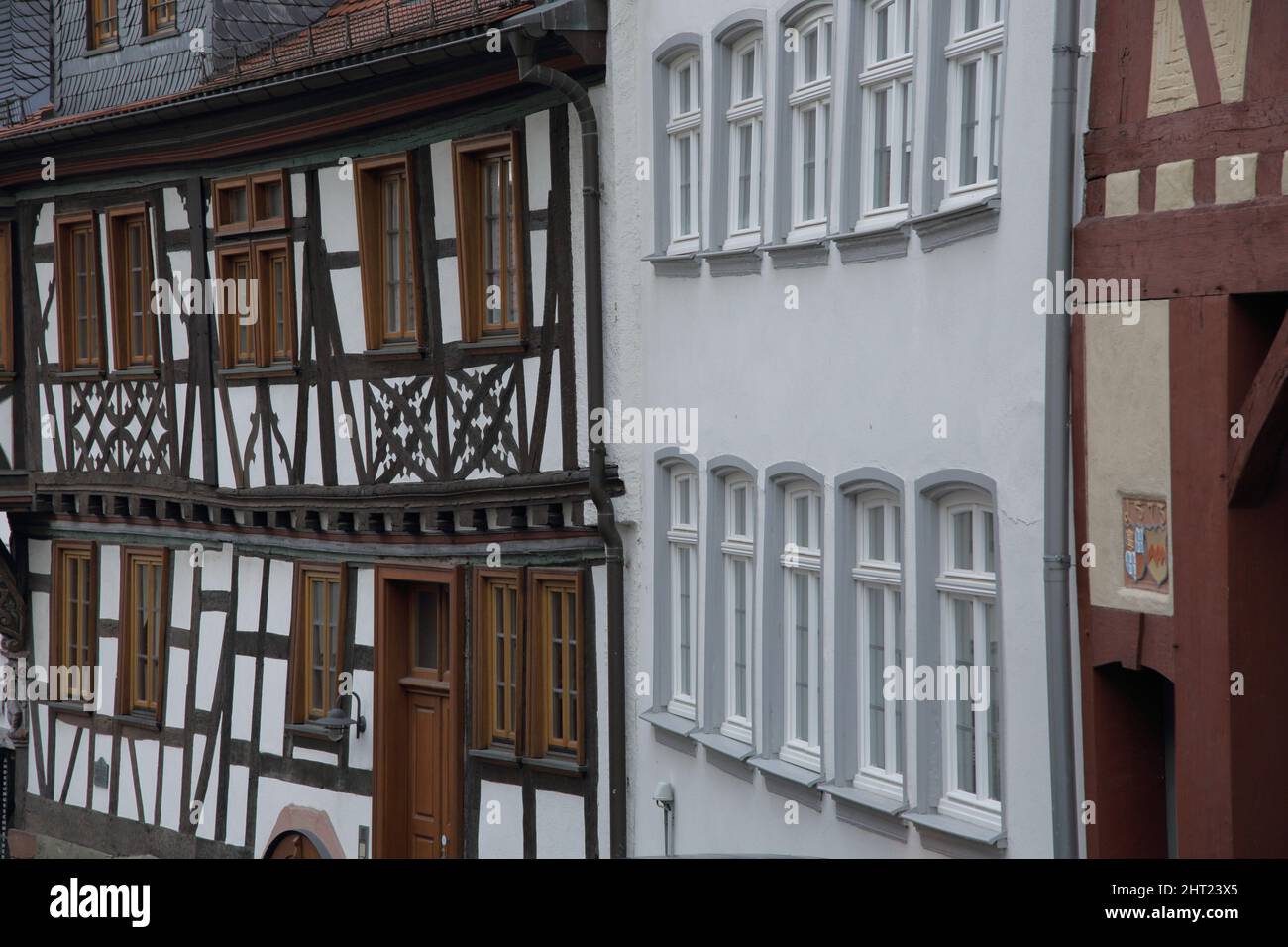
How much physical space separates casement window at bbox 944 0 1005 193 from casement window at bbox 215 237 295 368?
9.13 meters

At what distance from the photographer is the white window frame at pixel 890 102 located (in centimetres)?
1198

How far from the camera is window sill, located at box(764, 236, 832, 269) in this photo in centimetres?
1289

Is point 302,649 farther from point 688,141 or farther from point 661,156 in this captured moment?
point 688,141

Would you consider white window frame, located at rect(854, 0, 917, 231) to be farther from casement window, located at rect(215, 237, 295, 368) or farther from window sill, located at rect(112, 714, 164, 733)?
window sill, located at rect(112, 714, 164, 733)

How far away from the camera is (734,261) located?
14.2 metres

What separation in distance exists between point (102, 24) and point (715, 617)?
11.8 meters

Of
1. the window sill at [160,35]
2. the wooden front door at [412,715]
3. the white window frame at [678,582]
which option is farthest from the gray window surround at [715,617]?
the window sill at [160,35]

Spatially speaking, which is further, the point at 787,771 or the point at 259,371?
the point at 259,371

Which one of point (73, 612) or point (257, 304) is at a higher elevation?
point (257, 304)

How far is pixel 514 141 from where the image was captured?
1658cm

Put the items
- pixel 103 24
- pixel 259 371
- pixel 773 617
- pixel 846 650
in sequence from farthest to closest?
pixel 103 24 < pixel 259 371 < pixel 773 617 < pixel 846 650

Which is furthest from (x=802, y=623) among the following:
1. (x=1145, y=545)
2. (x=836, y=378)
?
(x=1145, y=545)
